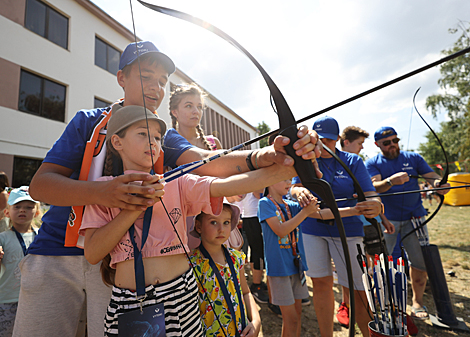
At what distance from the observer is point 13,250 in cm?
210

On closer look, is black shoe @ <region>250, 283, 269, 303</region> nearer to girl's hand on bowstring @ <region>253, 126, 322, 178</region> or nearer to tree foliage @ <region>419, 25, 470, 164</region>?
girl's hand on bowstring @ <region>253, 126, 322, 178</region>

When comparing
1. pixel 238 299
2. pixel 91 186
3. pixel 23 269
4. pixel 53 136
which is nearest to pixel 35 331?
pixel 23 269

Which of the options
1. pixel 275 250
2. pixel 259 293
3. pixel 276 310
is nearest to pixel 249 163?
pixel 275 250

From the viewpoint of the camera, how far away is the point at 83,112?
3.81ft

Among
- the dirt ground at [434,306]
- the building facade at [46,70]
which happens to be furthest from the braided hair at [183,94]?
the building facade at [46,70]

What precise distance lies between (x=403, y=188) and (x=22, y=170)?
849cm

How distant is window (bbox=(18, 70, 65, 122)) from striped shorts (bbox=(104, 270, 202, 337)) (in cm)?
800

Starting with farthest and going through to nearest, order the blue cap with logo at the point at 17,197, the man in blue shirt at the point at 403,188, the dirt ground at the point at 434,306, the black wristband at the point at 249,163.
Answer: the man in blue shirt at the point at 403,188 → the dirt ground at the point at 434,306 → the blue cap with logo at the point at 17,197 → the black wristband at the point at 249,163

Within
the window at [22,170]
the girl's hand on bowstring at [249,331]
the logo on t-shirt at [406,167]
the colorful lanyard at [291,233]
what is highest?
the window at [22,170]

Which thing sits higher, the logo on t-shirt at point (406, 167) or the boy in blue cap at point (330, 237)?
the logo on t-shirt at point (406, 167)

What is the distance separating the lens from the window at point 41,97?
6.82 metres

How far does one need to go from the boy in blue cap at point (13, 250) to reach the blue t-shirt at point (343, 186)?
2302mm

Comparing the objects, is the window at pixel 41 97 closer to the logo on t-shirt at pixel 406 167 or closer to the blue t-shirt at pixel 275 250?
the blue t-shirt at pixel 275 250

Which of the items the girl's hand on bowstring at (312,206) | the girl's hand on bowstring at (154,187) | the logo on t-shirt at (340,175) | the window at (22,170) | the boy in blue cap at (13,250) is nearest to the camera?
the girl's hand on bowstring at (154,187)
